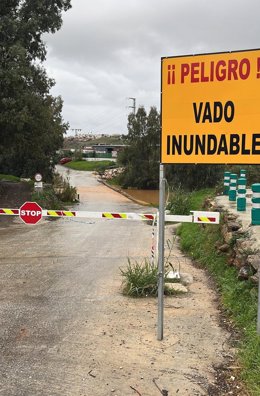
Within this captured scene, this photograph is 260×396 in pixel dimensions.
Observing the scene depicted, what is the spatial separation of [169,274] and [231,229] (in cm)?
166

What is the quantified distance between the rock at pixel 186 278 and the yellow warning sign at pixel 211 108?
11.0 feet

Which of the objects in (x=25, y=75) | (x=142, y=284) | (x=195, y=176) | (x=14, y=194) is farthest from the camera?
(x=195, y=176)

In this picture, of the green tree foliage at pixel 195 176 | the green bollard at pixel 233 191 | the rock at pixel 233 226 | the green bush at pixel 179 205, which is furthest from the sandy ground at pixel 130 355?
the green tree foliage at pixel 195 176

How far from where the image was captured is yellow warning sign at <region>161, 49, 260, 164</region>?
4566 mm

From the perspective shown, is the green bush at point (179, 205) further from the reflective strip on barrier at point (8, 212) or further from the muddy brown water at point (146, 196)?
the muddy brown water at point (146, 196)

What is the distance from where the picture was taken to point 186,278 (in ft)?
25.8

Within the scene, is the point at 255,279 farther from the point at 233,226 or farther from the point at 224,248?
the point at 233,226

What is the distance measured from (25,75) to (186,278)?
50.9 ft

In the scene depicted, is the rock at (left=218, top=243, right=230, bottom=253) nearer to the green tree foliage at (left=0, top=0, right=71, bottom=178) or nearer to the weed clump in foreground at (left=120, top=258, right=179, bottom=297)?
the weed clump in foreground at (left=120, top=258, right=179, bottom=297)

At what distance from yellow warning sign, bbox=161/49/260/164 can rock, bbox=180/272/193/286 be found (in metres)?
3.36

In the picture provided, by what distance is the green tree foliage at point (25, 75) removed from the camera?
1995cm

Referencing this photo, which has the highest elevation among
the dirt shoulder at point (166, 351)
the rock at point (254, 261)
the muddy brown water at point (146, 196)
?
the rock at point (254, 261)

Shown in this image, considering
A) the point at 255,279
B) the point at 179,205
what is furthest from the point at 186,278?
the point at 179,205

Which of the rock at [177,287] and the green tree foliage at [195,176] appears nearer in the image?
the rock at [177,287]
